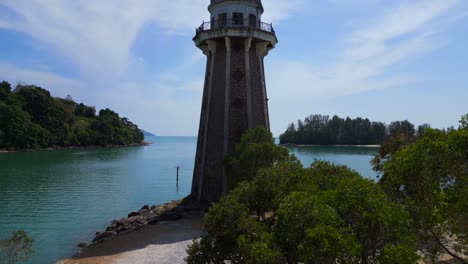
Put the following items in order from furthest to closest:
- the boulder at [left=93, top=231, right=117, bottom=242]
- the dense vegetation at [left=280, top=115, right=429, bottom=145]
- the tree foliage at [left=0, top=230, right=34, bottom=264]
Answer: the dense vegetation at [left=280, top=115, right=429, bottom=145] < the boulder at [left=93, top=231, right=117, bottom=242] < the tree foliage at [left=0, top=230, right=34, bottom=264]

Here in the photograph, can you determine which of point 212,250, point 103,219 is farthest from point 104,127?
point 212,250

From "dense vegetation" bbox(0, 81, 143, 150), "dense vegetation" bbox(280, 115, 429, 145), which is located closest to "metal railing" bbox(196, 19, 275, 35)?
"dense vegetation" bbox(0, 81, 143, 150)

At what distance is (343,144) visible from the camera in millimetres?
137500

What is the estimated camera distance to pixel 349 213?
27.2 feet

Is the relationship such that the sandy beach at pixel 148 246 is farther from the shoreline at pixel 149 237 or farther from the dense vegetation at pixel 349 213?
the dense vegetation at pixel 349 213

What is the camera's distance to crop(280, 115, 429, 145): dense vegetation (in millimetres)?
133875

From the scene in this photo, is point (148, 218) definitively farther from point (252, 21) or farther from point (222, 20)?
point (252, 21)

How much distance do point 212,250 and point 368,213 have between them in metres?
4.55

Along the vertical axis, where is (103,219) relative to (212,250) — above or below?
below

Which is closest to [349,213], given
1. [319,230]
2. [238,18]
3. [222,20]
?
[319,230]

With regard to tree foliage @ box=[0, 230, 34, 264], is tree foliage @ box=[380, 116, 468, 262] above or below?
above

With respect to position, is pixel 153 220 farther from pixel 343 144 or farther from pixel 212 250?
pixel 343 144

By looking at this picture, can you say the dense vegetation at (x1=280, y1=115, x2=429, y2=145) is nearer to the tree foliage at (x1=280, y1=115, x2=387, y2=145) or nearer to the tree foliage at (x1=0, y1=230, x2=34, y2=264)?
the tree foliage at (x1=280, y1=115, x2=387, y2=145)

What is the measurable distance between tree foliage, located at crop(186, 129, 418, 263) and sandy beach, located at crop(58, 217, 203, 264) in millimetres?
6582
